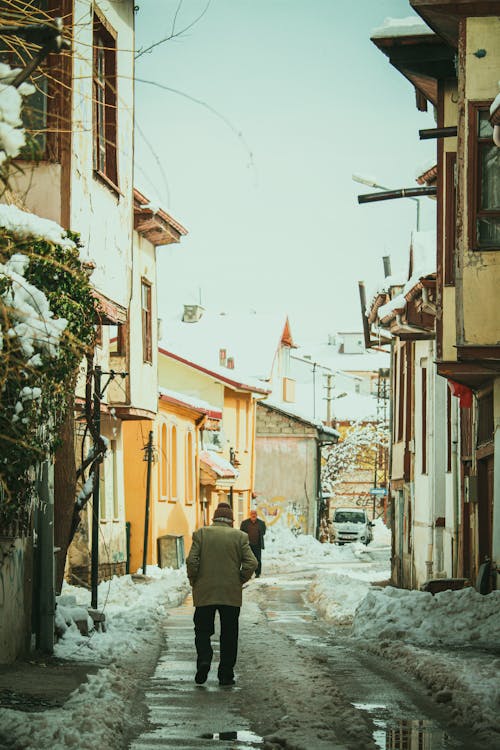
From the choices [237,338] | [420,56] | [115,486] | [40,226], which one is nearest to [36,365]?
[40,226]

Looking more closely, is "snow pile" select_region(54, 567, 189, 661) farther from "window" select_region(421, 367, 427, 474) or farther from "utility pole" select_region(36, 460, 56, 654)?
"window" select_region(421, 367, 427, 474)

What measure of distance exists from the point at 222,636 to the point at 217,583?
19.8 inches

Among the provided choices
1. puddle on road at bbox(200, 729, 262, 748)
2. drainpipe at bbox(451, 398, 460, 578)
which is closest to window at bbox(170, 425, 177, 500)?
drainpipe at bbox(451, 398, 460, 578)

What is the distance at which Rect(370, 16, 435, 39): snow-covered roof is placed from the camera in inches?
761

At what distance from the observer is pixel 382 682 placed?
12914 mm

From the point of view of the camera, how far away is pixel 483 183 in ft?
54.4

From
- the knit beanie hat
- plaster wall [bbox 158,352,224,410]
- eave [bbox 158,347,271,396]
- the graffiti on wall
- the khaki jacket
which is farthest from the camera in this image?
the graffiti on wall

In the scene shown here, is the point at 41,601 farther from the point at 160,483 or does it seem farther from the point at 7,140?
the point at 160,483

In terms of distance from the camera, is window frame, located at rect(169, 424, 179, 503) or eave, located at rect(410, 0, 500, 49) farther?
window frame, located at rect(169, 424, 179, 503)

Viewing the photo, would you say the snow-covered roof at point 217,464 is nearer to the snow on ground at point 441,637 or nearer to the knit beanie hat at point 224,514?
the snow on ground at point 441,637

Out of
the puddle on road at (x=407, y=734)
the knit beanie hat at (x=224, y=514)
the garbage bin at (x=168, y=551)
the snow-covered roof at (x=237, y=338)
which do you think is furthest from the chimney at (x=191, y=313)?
the puddle on road at (x=407, y=734)

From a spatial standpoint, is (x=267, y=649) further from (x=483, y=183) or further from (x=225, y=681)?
(x=483, y=183)

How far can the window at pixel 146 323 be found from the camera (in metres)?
30.3

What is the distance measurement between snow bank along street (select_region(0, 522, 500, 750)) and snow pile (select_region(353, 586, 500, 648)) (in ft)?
0.06
